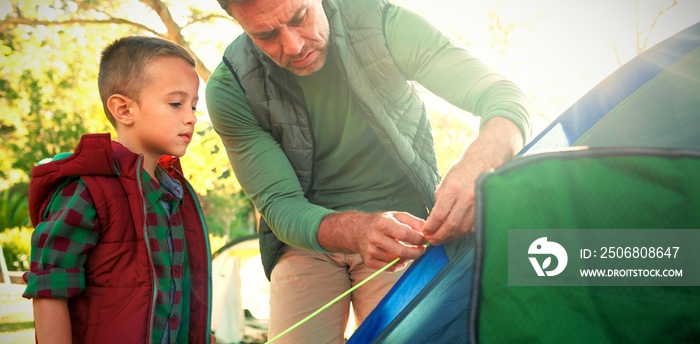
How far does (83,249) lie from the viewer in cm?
110

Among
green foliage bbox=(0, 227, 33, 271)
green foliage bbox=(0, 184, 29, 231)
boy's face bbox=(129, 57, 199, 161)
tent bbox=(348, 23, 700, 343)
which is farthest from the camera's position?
green foliage bbox=(0, 184, 29, 231)

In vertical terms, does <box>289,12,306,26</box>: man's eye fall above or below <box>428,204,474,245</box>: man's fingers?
above

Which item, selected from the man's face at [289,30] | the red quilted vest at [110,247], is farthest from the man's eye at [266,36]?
the red quilted vest at [110,247]

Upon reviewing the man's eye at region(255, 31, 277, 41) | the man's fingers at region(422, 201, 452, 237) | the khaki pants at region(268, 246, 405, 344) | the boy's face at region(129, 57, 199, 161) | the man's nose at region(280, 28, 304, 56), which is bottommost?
the khaki pants at region(268, 246, 405, 344)

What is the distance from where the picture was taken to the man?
138 centimetres

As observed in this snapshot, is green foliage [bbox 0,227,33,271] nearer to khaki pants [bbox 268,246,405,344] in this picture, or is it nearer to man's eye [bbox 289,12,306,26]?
khaki pants [bbox 268,246,405,344]

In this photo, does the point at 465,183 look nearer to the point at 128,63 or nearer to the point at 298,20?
the point at 298,20

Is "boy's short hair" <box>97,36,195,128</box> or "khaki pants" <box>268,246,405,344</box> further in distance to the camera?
"khaki pants" <box>268,246,405,344</box>

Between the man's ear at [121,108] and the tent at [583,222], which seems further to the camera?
the man's ear at [121,108]

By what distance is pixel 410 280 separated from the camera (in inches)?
44.3

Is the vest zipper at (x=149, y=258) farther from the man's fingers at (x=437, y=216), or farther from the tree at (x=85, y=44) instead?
the tree at (x=85, y=44)

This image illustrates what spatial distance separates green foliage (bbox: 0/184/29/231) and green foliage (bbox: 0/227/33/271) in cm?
176

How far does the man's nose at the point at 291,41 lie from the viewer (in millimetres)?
1396

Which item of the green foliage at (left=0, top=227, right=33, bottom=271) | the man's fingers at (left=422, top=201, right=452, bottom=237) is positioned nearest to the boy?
the man's fingers at (left=422, top=201, right=452, bottom=237)
